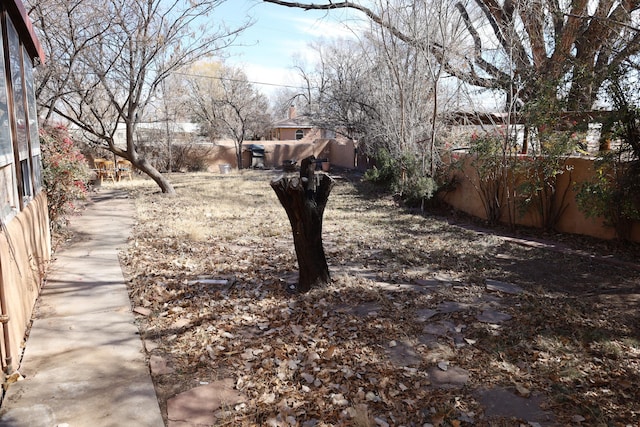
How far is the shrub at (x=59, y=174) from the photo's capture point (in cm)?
647

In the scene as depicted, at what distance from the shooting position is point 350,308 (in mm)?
4434

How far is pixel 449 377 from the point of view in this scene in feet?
10.5

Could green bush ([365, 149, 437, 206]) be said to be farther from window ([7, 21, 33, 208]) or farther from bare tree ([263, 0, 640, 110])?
window ([7, 21, 33, 208])

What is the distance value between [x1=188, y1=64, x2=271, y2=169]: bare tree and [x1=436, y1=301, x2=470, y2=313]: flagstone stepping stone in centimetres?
2280

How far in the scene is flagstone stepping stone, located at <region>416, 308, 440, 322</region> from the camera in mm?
4184

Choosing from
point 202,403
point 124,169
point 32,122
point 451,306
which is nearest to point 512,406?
→ point 451,306

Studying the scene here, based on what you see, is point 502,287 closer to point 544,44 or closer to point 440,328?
point 440,328

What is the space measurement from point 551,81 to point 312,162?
15.8 feet

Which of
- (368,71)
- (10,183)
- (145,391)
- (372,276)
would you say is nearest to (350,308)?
(372,276)

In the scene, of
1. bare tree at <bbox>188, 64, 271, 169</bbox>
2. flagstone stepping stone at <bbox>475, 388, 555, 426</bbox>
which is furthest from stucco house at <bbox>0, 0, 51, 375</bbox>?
bare tree at <bbox>188, 64, 271, 169</bbox>

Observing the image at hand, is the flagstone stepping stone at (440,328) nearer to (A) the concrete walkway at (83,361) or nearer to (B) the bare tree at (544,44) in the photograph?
(A) the concrete walkway at (83,361)

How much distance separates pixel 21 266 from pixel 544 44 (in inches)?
372

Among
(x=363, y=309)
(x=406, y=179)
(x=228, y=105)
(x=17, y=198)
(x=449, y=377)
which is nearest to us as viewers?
(x=449, y=377)

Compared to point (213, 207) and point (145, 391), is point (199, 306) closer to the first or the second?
point (145, 391)
